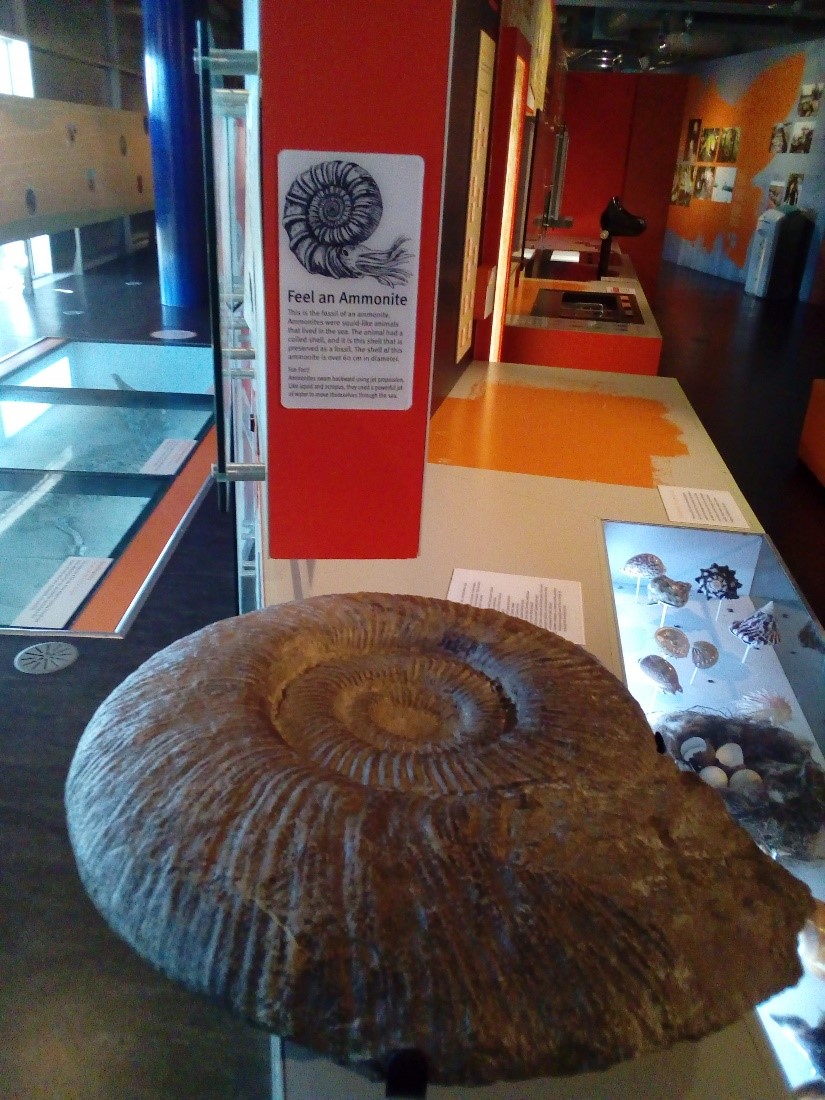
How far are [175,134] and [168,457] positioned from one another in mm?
3413

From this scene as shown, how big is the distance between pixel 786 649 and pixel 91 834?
5.30 ft

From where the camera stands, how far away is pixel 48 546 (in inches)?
115

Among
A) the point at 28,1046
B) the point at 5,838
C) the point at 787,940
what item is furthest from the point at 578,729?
the point at 5,838

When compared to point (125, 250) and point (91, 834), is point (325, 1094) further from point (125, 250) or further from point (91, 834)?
point (125, 250)

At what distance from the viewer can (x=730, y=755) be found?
1.70 meters

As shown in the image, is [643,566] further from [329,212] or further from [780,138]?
[780,138]

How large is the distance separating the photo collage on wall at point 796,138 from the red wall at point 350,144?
435 inches

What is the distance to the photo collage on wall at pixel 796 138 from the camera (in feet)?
33.4

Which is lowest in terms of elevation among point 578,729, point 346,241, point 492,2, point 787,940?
point 787,940

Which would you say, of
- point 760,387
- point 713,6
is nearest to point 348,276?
point 760,387

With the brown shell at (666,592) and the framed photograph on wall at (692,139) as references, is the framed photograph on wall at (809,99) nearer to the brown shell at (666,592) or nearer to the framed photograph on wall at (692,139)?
the framed photograph on wall at (692,139)

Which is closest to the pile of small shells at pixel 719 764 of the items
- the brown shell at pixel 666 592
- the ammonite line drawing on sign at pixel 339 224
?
the brown shell at pixel 666 592

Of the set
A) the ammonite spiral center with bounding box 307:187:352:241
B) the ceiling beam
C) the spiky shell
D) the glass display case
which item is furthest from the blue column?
the ammonite spiral center with bounding box 307:187:352:241

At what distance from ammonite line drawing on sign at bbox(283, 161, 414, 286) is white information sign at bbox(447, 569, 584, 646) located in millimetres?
688
